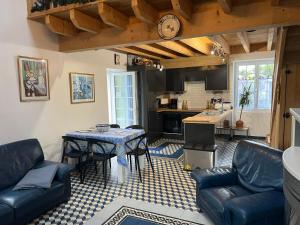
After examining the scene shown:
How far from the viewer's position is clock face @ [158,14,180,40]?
9.84 ft

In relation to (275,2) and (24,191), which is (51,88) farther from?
(275,2)

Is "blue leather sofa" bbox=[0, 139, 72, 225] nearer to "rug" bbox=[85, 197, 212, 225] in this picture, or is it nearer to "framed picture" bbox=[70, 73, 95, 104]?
"rug" bbox=[85, 197, 212, 225]

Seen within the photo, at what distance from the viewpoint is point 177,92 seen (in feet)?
24.0

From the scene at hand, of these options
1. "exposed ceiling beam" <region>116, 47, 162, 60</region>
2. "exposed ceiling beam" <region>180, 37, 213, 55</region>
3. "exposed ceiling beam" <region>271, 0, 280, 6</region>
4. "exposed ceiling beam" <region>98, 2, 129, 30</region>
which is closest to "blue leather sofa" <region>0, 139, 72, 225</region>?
"exposed ceiling beam" <region>98, 2, 129, 30</region>

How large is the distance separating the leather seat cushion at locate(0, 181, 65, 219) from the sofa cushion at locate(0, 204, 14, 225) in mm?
43

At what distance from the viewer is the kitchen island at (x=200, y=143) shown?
161 inches

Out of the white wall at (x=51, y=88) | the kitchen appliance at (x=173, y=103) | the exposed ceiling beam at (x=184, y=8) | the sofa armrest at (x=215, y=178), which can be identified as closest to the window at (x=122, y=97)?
the white wall at (x=51, y=88)

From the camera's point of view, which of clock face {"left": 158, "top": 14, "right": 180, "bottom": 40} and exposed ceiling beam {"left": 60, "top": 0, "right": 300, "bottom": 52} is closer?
exposed ceiling beam {"left": 60, "top": 0, "right": 300, "bottom": 52}

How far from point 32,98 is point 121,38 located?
169 cm

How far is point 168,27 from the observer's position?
3045 mm

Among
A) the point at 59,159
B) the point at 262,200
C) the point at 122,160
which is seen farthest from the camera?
the point at 59,159

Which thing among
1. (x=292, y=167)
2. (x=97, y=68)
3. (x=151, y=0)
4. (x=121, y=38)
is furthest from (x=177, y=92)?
(x=292, y=167)

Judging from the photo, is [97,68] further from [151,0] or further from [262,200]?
[262,200]

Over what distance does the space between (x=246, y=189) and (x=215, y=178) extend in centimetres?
35
